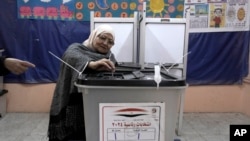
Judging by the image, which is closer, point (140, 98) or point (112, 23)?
point (140, 98)

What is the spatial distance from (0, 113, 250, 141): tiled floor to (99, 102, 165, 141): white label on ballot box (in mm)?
1797

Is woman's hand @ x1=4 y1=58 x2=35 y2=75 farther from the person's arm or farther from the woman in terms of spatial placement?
the woman

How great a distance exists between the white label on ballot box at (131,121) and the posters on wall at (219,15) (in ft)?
8.44

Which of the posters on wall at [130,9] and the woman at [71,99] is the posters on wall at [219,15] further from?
the woman at [71,99]

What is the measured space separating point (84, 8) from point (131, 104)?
2.46m

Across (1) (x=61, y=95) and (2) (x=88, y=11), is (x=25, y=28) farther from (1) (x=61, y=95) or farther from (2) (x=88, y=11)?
(1) (x=61, y=95)

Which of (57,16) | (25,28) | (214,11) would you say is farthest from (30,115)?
(214,11)

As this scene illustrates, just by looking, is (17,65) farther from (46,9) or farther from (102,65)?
(46,9)

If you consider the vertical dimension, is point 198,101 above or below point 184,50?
below

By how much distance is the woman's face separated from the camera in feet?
3.67

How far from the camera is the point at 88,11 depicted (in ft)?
9.78

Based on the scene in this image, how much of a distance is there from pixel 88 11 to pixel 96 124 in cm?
242

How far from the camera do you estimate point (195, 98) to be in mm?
3303

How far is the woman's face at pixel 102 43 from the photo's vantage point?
1117mm
